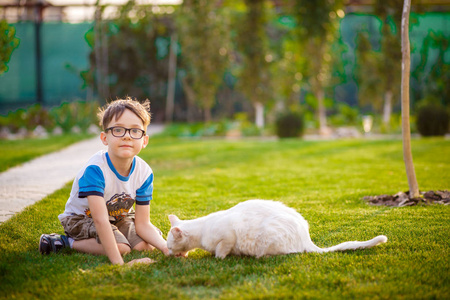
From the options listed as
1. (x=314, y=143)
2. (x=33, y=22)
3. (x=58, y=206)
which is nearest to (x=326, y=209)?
(x=58, y=206)

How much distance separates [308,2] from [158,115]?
946 cm

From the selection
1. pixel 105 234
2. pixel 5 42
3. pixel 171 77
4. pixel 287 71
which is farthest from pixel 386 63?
pixel 105 234

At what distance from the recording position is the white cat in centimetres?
279

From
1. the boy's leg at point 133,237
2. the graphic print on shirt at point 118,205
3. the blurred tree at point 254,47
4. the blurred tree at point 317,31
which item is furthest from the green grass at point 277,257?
the blurred tree at point 254,47

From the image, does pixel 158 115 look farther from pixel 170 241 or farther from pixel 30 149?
pixel 170 241

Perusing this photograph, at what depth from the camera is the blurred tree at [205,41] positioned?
1448cm

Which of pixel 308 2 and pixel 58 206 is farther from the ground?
pixel 308 2

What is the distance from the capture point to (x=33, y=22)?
18.5 metres

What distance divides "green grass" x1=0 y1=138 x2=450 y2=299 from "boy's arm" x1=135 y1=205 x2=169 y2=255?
11cm

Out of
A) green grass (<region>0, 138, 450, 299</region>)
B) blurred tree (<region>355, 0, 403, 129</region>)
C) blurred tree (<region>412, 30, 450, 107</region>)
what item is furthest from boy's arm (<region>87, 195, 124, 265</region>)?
blurred tree (<region>412, 30, 450, 107</region>)

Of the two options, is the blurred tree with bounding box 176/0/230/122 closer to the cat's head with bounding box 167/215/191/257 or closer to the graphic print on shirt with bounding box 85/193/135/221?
the graphic print on shirt with bounding box 85/193/135/221

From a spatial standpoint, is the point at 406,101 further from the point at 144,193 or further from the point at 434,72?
the point at 434,72

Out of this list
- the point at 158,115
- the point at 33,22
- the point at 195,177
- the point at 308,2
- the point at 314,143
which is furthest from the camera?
the point at 158,115

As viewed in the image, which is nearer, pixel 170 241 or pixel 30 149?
pixel 170 241
